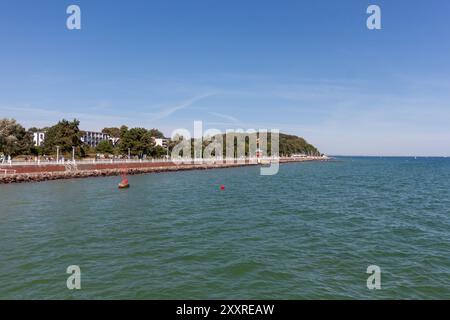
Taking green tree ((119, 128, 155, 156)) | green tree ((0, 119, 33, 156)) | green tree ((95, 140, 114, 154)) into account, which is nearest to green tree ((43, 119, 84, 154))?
green tree ((0, 119, 33, 156))

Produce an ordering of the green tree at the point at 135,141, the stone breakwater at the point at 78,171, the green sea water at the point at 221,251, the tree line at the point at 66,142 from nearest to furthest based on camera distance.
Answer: the green sea water at the point at 221,251, the stone breakwater at the point at 78,171, the tree line at the point at 66,142, the green tree at the point at 135,141

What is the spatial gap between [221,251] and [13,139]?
78.9 m

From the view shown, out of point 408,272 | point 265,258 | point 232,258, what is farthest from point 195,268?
point 408,272

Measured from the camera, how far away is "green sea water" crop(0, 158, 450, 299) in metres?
14.3

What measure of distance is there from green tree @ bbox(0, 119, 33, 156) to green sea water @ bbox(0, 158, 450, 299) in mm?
51245

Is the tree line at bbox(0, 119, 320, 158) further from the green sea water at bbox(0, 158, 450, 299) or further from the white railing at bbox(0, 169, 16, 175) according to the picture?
the green sea water at bbox(0, 158, 450, 299)

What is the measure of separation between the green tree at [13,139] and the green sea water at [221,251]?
51245 mm

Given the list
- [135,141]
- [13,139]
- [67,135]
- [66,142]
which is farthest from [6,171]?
[135,141]

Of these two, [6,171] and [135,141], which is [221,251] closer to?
[6,171]

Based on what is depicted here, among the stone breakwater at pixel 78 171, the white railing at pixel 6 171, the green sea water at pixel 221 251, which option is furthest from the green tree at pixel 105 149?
the green sea water at pixel 221 251

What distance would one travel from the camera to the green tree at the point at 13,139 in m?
77.8

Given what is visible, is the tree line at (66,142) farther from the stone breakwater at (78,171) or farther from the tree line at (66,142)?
the stone breakwater at (78,171)

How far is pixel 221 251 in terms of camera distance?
764 inches
